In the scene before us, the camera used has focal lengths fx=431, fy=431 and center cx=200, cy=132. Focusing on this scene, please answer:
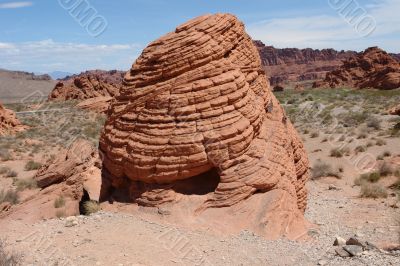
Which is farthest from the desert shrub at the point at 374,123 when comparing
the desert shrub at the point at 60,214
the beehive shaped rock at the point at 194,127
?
the desert shrub at the point at 60,214

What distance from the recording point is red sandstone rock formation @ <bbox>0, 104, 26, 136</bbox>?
2998 cm

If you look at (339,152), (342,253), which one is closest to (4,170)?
(339,152)

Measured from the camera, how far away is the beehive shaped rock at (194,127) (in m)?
8.05

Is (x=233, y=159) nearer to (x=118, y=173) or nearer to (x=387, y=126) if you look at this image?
(x=118, y=173)

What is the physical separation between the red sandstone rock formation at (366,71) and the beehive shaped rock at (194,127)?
47.9 m

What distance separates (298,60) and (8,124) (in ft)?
435

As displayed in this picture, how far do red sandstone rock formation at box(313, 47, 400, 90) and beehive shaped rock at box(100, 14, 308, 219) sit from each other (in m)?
47.9

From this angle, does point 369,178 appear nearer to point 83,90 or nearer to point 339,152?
point 339,152

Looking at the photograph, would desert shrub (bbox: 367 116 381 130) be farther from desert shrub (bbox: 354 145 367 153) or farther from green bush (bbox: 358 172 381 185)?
green bush (bbox: 358 172 381 185)

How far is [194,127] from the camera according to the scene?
8.09 meters

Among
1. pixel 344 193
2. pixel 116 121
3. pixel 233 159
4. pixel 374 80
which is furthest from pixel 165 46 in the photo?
pixel 374 80

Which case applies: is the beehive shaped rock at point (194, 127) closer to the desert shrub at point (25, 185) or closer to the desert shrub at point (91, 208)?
the desert shrub at point (91, 208)

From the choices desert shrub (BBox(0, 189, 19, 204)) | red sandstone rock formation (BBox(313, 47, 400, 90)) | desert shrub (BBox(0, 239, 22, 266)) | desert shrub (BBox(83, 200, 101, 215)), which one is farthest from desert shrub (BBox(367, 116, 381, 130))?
red sandstone rock formation (BBox(313, 47, 400, 90))

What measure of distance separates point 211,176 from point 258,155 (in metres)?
1.07
